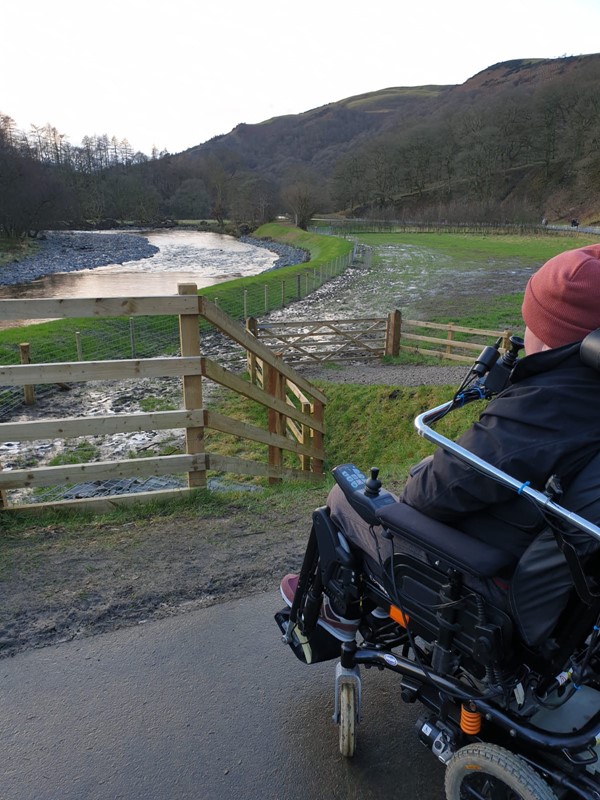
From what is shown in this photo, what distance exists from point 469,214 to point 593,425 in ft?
274

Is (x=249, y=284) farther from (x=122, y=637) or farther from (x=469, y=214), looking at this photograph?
(x=469, y=214)

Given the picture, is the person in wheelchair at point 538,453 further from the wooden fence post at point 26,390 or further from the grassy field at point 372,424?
the wooden fence post at point 26,390

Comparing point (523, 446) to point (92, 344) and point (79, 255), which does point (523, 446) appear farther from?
point (79, 255)

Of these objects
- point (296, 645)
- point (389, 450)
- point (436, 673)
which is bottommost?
point (389, 450)

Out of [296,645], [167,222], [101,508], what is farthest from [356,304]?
[167,222]

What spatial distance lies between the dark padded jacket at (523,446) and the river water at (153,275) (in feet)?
67.1

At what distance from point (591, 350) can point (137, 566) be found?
2937 millimetres

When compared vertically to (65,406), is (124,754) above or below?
above

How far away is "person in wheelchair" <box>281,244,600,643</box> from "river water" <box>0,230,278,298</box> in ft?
67.1

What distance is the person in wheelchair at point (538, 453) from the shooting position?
1.64 metres

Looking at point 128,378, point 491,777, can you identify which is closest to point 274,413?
point 128,378

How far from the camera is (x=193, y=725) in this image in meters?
2.46

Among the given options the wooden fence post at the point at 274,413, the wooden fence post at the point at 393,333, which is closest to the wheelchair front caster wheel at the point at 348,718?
the wooden fence post at the point at 274,413

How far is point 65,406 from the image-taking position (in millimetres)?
10656
